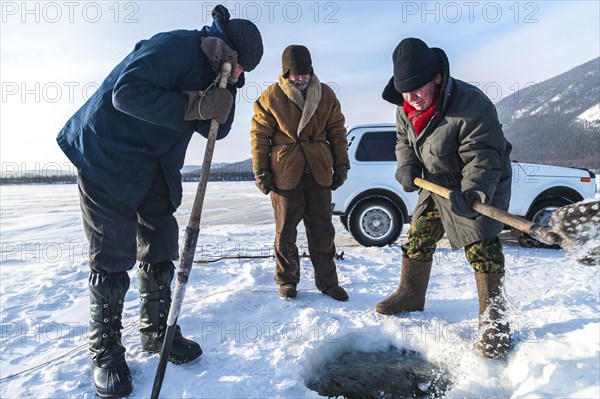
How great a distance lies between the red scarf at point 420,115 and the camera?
259 centimetres

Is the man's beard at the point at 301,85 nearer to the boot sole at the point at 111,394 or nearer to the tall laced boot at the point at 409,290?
the tall laced boot at the point at 409,290

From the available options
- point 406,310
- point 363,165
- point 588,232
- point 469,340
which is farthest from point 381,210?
point 588,232

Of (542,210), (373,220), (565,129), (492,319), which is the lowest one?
(492,319)

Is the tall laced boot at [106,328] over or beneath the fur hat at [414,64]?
beneath

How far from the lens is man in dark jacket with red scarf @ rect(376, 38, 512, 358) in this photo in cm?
231

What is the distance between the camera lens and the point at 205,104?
6.77 ft

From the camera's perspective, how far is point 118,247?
209 centimetres

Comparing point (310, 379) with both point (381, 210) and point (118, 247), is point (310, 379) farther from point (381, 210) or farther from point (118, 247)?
point (381, 210)

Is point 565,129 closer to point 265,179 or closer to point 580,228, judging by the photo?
point 265,179

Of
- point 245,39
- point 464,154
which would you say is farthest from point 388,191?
point 245,39

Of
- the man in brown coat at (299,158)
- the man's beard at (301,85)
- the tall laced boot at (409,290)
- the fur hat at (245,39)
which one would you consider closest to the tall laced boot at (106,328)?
the fur hat at (245,39)

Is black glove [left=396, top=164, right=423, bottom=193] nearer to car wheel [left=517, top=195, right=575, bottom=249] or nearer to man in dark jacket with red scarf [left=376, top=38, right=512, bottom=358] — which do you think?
man in dark jacket with red scarf [left=376, top=38, right=512, bottom=358]

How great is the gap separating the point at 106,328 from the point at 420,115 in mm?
2355

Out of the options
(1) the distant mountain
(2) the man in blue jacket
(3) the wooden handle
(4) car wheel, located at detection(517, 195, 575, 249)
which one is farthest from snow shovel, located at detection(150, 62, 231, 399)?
(1) the distant mountain
